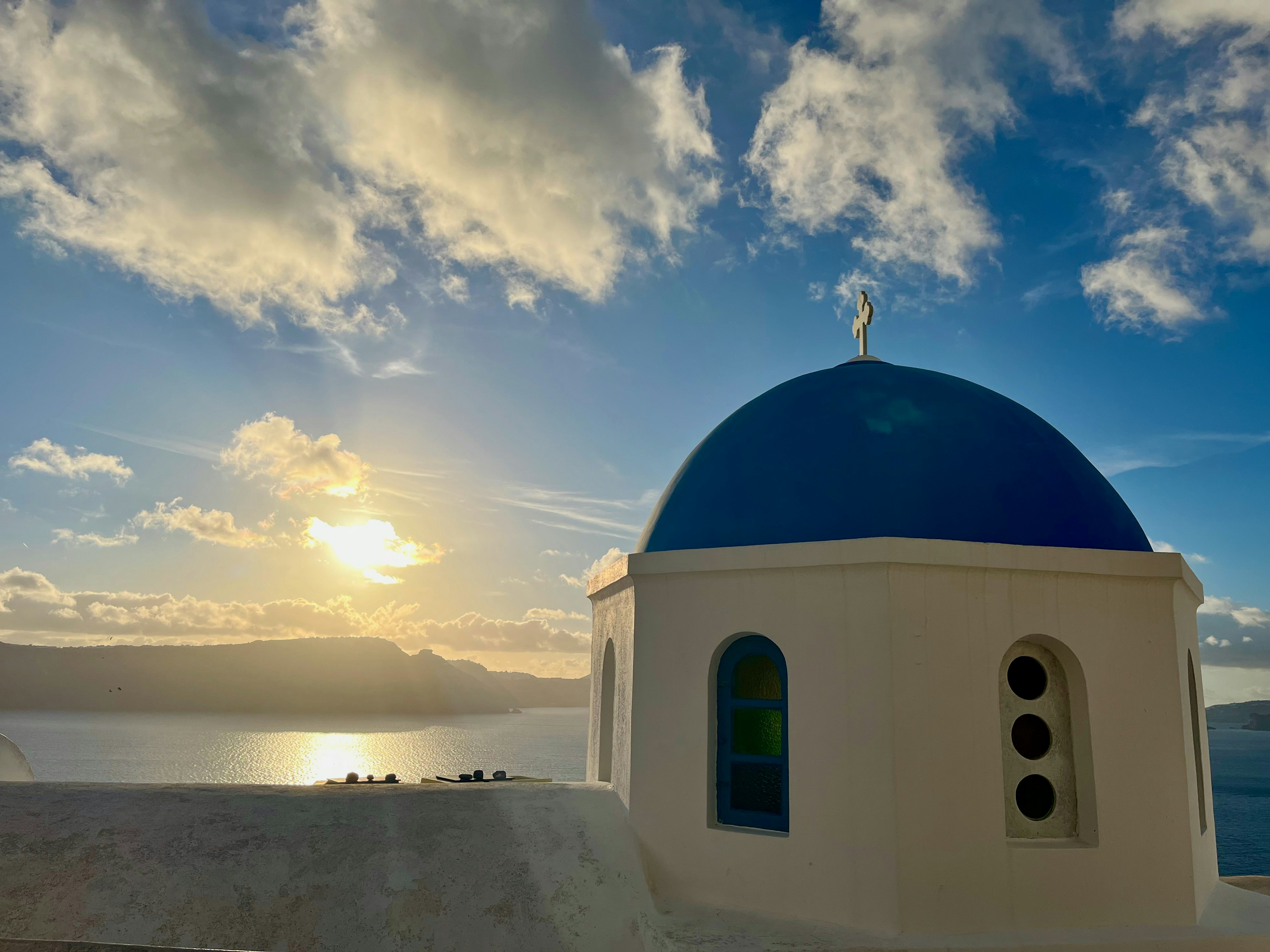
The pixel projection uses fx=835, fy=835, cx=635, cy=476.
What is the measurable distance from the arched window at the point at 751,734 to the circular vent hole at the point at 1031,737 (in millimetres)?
1876

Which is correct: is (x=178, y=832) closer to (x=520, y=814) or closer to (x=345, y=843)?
(x=345, y=843)

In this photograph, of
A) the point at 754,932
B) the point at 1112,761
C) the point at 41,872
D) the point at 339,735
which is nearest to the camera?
the point at 41,872

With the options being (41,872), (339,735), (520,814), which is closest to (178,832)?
(41,872)

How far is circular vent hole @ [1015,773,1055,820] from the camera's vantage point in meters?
6.63

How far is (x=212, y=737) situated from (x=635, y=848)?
134004 millimetres

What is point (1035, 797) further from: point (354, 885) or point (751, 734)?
point (354, 885)

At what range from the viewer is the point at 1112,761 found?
6.54 m

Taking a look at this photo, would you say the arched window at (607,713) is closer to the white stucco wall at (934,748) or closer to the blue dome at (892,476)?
the blue dome at (892,476)

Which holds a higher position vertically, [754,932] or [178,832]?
[178,832]

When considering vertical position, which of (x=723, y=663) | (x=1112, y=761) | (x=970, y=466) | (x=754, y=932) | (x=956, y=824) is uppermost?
(x=970, y=466)

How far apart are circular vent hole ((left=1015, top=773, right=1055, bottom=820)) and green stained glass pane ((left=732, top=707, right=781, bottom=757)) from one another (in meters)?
1.91

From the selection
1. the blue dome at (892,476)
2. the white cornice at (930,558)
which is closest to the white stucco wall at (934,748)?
the white cornice at (930,558)

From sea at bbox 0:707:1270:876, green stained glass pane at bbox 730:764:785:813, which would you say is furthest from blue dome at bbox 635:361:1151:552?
sea at bbox 0:707:1270:876

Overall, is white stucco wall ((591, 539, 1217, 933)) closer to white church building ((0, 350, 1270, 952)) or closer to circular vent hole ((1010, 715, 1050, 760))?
white church building ((0, 350, 1270, 952))
